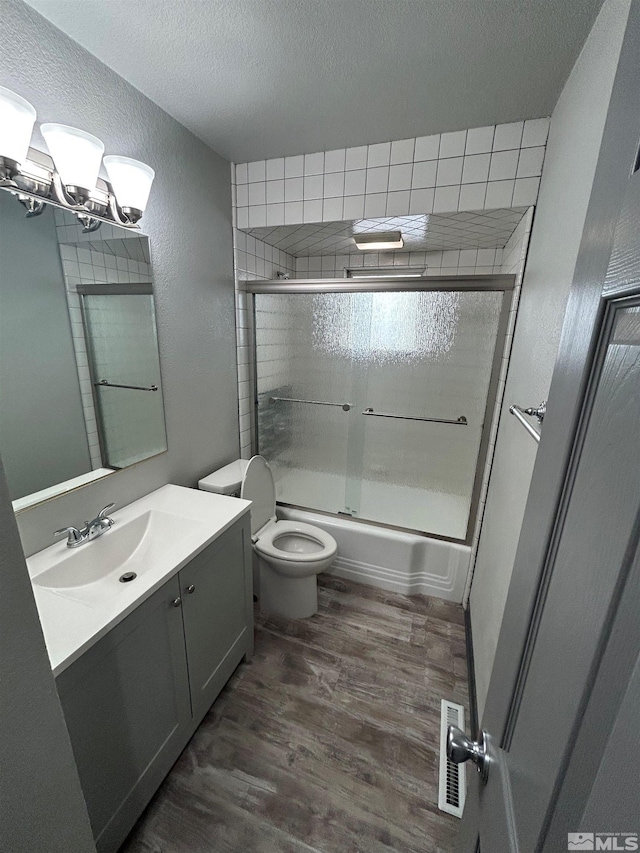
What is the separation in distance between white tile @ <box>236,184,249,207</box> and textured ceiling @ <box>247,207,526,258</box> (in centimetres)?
13

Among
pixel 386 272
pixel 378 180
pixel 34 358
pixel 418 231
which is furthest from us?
pixel 386 272

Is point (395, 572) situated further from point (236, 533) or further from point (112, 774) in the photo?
point (112, 774)

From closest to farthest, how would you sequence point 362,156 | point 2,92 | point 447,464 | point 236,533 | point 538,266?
1. point 2,92
2. point 538,266
3. point 236,533
4. point 362,156
5. point 447,464

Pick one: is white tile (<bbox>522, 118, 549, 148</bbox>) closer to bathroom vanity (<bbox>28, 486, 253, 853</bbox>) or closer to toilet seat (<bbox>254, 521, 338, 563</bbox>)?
bathroom vanity (<bbox>28, 486, 253, 853</bbox>)

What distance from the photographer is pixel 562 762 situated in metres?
0.32

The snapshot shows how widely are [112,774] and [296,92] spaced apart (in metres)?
2.28

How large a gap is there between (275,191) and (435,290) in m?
0.99

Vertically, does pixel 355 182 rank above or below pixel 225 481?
above

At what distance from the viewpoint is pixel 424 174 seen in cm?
155

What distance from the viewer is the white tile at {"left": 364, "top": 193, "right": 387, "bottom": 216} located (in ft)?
5.35

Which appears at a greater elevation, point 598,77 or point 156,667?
point 598,77

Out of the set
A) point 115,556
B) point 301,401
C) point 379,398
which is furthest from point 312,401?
point 115,556

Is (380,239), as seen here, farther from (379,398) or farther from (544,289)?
(544,289)

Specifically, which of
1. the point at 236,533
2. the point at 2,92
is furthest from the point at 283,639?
the point at 2,92
